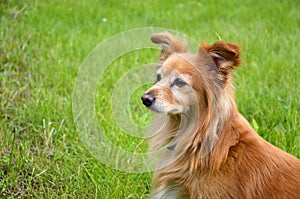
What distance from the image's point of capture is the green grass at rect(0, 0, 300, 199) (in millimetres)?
3602

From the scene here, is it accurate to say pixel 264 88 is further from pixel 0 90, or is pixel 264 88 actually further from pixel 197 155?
pixel 0 90

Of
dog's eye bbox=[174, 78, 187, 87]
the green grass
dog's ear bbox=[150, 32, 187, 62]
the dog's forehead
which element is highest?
dog's ear bbox=[150, 32, 187, 62]

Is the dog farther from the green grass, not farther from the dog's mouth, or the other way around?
the green grass

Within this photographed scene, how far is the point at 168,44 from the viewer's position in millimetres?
3109

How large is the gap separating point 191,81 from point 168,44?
0.37 metres

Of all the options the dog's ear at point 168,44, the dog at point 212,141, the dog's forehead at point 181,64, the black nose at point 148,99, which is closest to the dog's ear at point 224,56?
the dog at point 212,141

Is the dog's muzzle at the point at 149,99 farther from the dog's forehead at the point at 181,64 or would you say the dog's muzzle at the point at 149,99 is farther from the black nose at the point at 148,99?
the dog's forehead at the point at 181,64

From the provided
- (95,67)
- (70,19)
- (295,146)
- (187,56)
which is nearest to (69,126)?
(95,67)

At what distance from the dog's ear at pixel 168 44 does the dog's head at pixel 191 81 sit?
0.13m

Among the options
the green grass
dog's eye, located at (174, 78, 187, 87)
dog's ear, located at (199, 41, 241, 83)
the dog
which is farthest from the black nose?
the green grass

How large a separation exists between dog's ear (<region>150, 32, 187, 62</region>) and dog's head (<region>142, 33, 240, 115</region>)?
0.13 m

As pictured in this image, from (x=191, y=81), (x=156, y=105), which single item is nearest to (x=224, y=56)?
(x=191, y=81)

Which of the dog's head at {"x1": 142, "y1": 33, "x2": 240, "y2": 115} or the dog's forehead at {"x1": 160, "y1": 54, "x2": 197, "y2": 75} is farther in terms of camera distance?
the dog's forehead at {"x1": 160, "y1": 54, "x2": 197, "y2": 75}

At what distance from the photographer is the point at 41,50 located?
5.57 metres
